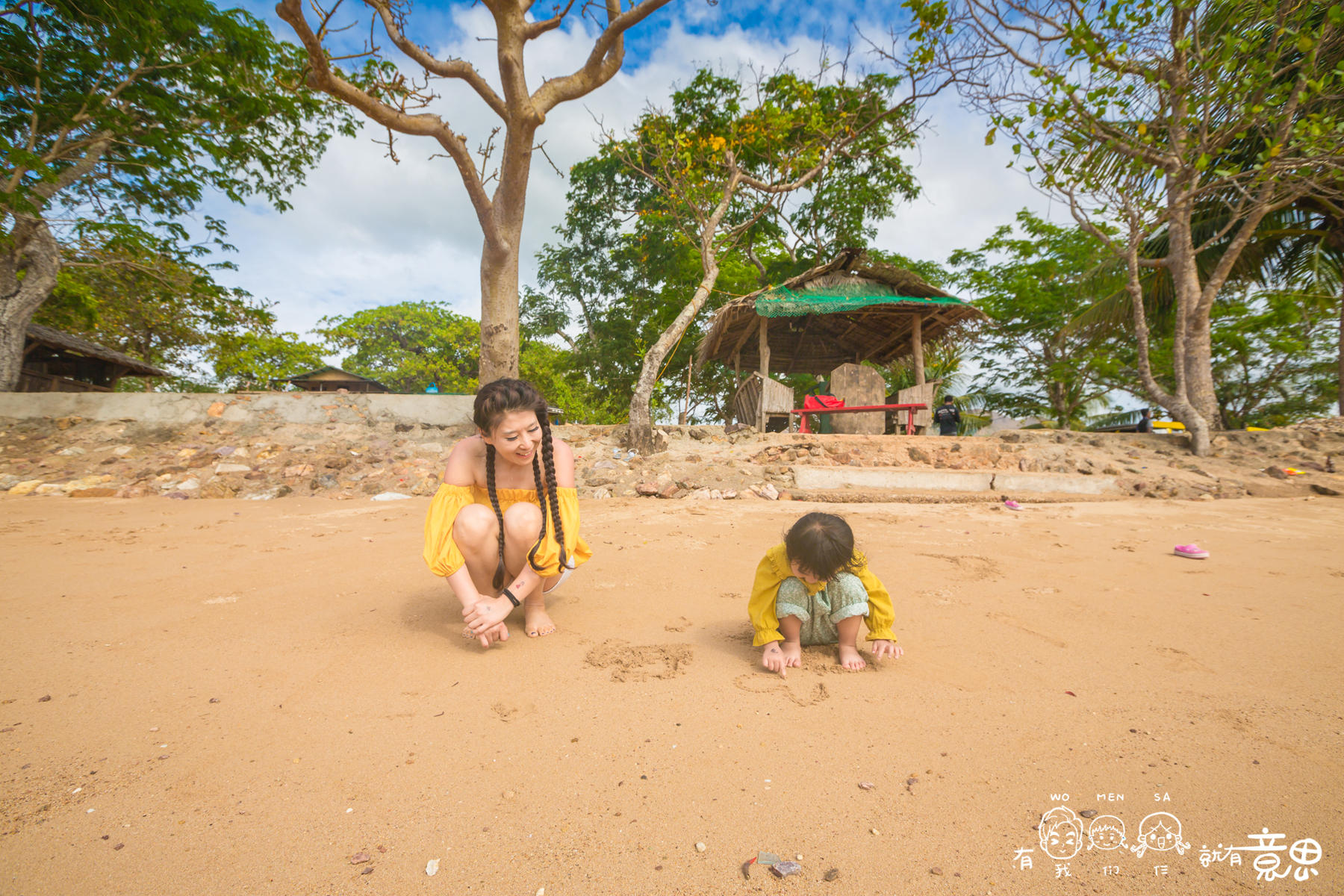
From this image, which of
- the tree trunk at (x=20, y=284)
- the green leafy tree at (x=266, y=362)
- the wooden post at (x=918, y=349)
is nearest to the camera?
the tree trunk at (x=20, y=284)

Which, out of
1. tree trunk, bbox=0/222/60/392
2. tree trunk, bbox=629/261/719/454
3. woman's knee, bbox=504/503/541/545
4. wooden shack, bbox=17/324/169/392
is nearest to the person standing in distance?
tree trunk, bbox=629/261/719/454

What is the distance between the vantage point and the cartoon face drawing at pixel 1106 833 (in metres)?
1.09

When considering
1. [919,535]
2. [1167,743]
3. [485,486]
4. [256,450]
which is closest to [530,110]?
[256,450]

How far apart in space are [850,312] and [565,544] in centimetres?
984

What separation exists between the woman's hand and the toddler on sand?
89 centimetres

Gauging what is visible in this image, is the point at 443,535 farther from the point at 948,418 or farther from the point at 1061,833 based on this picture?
the point at 948,418

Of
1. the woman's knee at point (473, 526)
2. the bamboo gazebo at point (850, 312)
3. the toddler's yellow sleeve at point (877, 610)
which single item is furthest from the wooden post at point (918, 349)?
the woman's knee at point (473, 526)

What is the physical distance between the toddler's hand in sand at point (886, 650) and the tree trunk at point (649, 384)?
16.7 ft

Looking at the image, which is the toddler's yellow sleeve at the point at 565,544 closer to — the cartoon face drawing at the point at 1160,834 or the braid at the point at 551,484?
the braid at the point at 551,484

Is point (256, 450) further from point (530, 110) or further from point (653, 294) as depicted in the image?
point (653, 294)

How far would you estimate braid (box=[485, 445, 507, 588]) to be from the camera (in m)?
2.15

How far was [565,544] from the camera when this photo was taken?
213 cm

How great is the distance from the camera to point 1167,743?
1.40m

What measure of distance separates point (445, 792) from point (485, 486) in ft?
4.14
